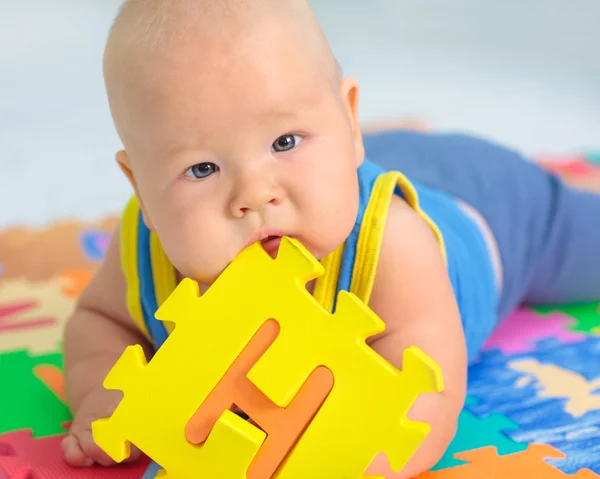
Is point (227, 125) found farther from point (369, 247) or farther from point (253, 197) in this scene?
point (369, 247)

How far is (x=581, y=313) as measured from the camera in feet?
4.70

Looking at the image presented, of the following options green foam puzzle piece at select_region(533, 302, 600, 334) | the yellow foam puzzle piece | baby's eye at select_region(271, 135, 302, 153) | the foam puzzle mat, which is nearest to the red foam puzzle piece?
the foam puzzle mat

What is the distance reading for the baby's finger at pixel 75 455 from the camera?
93 centimetres

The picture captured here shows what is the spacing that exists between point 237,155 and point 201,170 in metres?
0.05

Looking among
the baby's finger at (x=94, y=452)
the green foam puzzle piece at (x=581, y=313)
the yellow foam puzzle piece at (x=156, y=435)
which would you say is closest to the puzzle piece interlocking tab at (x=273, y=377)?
the yellow foam puzzle piece at (x=156, y=435)

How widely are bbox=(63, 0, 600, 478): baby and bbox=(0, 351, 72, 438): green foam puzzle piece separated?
0.14ft


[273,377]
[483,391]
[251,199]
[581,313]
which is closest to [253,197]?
[251,199]

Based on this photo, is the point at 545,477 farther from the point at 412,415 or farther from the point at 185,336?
the point at 185,336

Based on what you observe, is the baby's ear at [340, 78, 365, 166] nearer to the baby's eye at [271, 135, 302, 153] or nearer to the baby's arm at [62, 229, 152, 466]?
the baby's eye at [271, 135, 302, 153]

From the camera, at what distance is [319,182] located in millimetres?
839

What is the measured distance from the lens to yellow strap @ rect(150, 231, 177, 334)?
42.0 inches

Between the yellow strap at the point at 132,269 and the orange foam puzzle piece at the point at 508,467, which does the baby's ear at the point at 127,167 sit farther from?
the orange foam puzzle piece at the point at 508,467

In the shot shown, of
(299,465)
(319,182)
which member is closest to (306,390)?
(299,465)

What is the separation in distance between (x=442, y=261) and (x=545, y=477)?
0.88 ft
